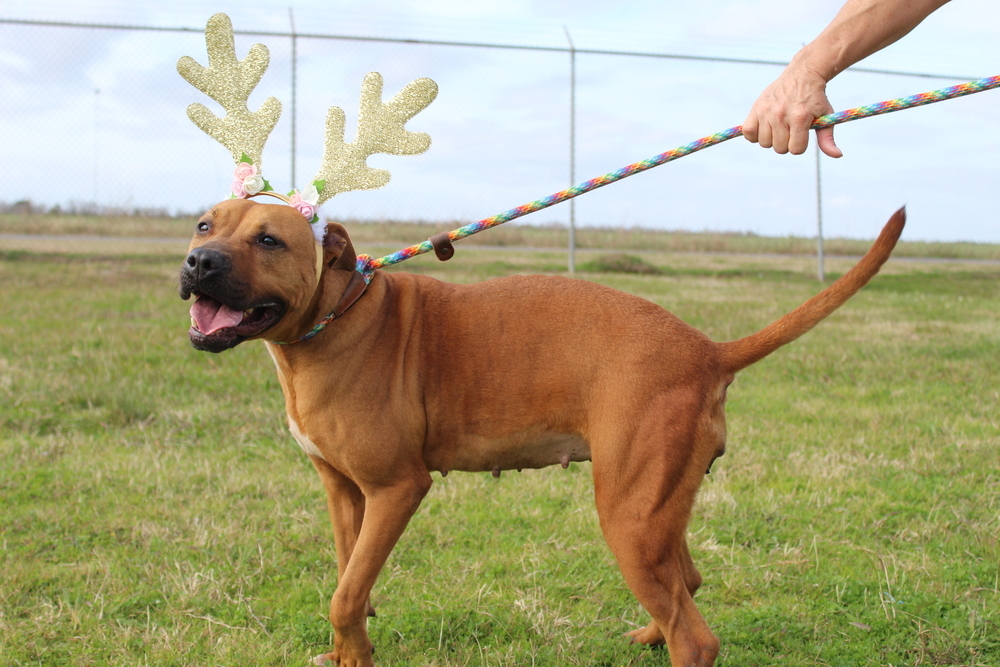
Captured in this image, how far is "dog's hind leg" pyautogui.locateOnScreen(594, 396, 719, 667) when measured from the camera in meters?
2.79

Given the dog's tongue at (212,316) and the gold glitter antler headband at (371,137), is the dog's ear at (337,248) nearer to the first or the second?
the gold glitter antler headband at (371,137)

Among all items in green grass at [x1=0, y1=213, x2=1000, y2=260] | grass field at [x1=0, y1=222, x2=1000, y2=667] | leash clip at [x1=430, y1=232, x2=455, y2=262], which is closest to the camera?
leash clip at [x1=430, y1=232, x2=455, y2=262]

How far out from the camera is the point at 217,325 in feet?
8.87

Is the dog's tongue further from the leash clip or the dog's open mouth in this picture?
the leash clip

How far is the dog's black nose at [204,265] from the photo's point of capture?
8.54 ft

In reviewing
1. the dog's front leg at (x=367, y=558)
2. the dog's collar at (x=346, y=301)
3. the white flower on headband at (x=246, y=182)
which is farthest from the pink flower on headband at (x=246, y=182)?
the dog's front leg at (x=367, y=558)

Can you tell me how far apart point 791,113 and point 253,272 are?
1.78 m

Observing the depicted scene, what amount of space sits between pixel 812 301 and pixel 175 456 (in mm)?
3847

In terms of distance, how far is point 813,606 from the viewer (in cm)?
357

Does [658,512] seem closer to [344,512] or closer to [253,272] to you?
[344,512]

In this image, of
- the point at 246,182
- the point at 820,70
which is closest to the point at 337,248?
the point at 246,182

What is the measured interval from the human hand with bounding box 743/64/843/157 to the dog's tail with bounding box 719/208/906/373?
314 millimetres

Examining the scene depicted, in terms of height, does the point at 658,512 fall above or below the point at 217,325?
below

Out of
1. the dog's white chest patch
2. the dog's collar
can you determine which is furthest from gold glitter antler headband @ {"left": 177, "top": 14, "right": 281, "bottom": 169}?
the dog's white chest patch
